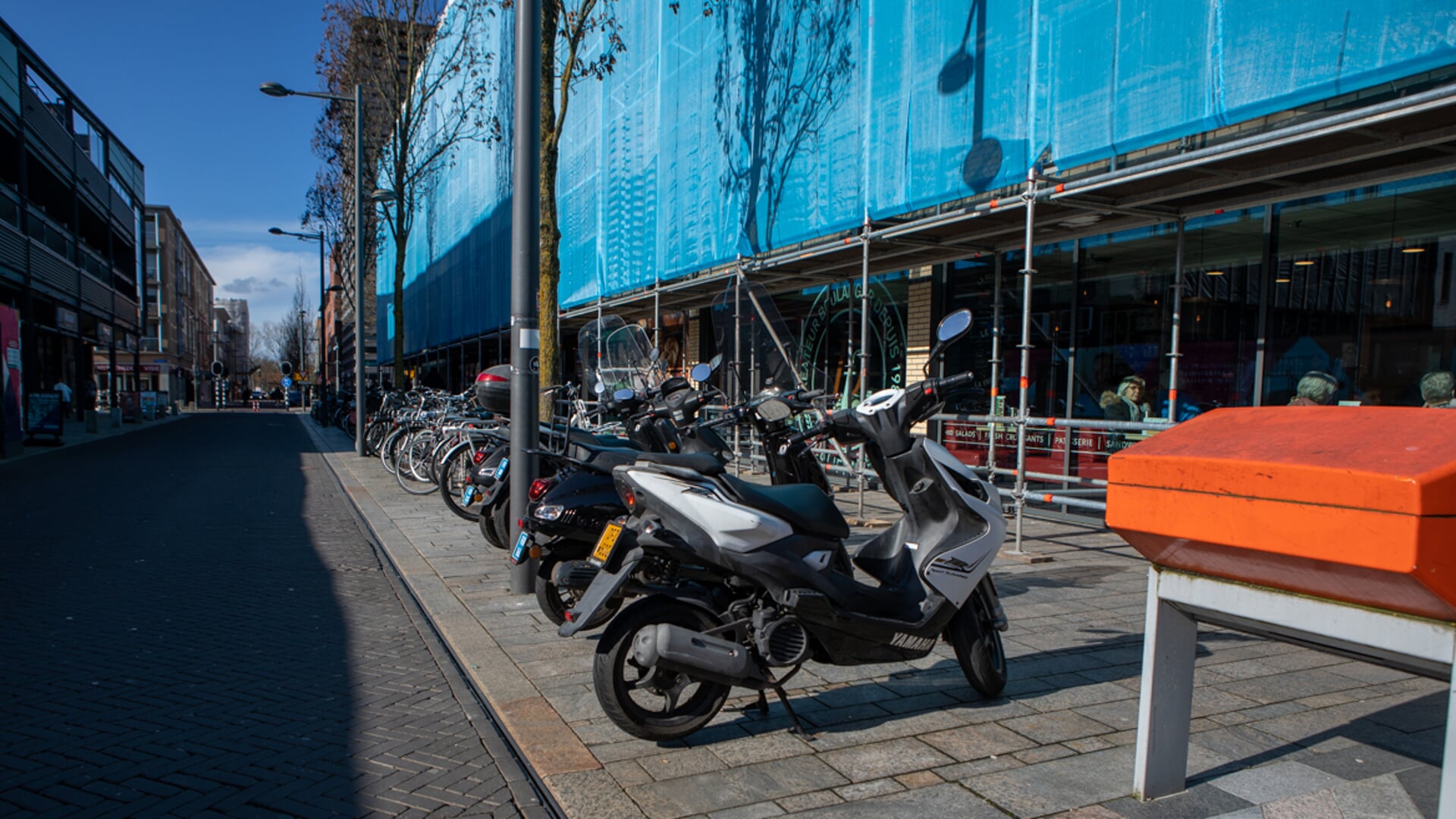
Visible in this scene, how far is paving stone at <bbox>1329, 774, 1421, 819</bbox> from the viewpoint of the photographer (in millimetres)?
2859

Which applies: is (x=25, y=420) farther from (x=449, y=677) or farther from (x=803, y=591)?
(x=803, y=591)

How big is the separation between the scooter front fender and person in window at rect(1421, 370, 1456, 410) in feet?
19.8

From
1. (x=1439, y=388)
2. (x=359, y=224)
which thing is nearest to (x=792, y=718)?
(x=1439, y=388)

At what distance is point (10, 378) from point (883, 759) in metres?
19.5

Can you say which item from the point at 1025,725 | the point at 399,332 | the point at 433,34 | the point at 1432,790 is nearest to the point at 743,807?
the point at 1025,725

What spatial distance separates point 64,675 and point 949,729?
3.97 metres

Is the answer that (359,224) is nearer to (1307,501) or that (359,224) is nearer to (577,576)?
(577,576)

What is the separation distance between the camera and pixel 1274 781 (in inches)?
122

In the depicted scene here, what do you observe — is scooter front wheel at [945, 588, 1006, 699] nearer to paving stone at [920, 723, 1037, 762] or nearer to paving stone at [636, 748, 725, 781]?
paving stone at [920, 723, 1037, 762]

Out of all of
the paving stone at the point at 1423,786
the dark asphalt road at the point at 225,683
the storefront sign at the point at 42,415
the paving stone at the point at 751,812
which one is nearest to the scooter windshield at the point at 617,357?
the dark asphalt road at the point at 225,683

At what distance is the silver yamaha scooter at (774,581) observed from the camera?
10.9 ft

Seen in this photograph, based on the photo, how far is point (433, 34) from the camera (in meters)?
21.4

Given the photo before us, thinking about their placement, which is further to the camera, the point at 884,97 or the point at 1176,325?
the point at 884,97

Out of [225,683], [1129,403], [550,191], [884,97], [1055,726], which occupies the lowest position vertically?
[225,683]
